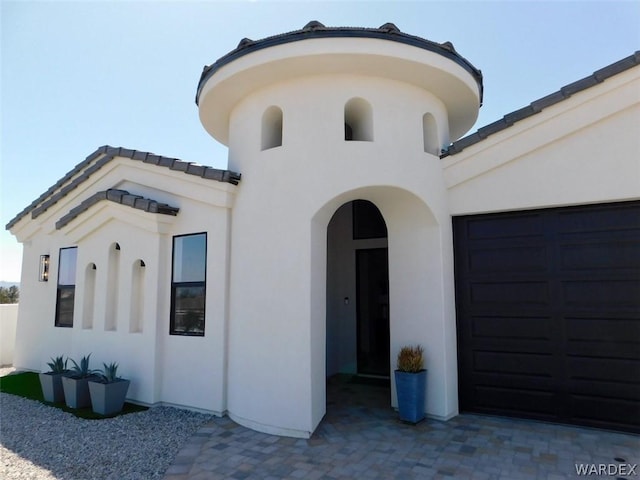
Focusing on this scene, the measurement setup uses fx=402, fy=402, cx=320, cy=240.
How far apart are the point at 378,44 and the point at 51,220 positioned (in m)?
10.7

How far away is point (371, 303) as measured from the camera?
10633 millimetres

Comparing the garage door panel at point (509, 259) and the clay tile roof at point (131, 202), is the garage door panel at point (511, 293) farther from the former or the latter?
the clay tile roof at point (131, 202)

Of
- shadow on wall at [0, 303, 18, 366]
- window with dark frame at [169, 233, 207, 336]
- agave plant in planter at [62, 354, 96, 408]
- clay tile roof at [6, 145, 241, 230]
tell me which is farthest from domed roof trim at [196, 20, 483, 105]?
shadow on wall at [0, 303, 18, 366]

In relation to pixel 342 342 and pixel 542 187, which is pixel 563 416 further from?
pixel 342 342

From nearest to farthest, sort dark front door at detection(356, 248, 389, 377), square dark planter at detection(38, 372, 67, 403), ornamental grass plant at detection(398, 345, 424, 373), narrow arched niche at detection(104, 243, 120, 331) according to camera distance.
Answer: ornamental grass plant at detection(398, 345, 424, 373)
square dark planter at detection(38, 372, 67, 403)
narrow arched niche at detection(104, 243, 120, 331)
dark front door at detection(356, 248, 389, 377)

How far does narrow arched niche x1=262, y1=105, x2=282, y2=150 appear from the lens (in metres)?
7.78

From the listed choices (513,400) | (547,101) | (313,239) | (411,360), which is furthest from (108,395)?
(547,101)

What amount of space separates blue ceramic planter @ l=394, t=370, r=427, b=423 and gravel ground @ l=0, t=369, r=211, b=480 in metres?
3.57

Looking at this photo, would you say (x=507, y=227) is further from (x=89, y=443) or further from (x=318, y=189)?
(x=89, y=443)

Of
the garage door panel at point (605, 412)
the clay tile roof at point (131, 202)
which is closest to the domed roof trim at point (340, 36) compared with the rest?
the clay tile roof at point (131, 202)

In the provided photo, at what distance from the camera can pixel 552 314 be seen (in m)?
6.99

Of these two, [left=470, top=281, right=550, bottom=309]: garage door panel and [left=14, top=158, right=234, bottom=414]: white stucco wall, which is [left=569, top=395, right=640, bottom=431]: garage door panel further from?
[left=14, top=158, right=234, bottom=414]: white stucco wall

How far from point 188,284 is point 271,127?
3607 millimetres

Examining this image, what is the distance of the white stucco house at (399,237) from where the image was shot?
666cm
